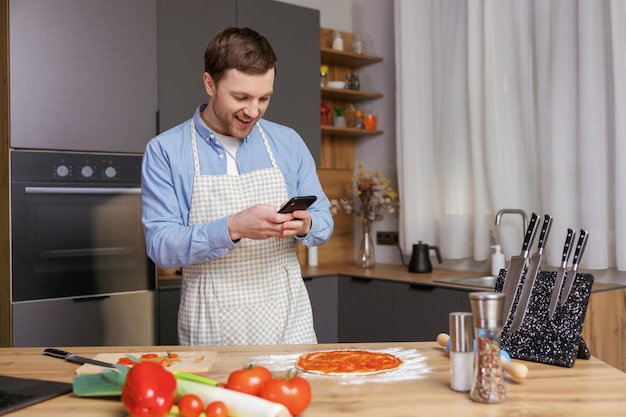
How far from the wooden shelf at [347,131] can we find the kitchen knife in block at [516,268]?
8.39 ft

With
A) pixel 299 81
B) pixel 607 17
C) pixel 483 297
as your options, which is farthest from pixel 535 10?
pixel 483 297

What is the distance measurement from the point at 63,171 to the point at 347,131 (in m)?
1.87

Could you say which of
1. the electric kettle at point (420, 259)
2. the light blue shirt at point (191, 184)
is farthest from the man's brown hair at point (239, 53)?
the electric kettle at point (420, 259)

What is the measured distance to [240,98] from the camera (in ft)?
6.64

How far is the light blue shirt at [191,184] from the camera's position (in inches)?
76.1

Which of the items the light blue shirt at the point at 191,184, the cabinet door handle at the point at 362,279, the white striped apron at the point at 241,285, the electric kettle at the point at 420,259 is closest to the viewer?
the light blue shirt at the point at 191,184

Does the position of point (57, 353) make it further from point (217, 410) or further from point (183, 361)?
point (217, 410)

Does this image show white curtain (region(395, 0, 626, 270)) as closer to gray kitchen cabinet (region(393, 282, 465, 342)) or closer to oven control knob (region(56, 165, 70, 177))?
gray kitchen cabinet (region(393, 282, 465, 342))

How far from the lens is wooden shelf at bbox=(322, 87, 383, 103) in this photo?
4156 millimetres

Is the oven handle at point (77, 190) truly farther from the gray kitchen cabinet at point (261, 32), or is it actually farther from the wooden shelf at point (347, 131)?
the wooden shelf at point (347, 131)

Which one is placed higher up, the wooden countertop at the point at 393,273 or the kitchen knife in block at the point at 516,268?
the kitchen knife in block at the point at 516,268

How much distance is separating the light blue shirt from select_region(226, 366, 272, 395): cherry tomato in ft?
2.37

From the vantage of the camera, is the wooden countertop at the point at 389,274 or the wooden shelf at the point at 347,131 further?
the wooden shelf at the point at 347,131

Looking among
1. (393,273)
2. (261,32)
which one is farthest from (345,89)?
(393,273)
